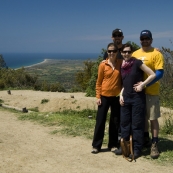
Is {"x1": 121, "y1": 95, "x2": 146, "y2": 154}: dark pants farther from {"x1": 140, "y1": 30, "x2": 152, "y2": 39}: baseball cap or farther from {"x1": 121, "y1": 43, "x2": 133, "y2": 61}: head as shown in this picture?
{"x1": 140, "y1": 30, "x2": 152, "y2": 39}: baseball cap

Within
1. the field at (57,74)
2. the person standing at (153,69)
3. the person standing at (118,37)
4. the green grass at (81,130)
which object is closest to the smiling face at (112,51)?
the person standing at (118,37)

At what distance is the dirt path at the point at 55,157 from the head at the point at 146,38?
6.52 feet

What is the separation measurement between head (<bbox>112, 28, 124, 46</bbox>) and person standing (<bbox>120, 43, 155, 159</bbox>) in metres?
0.28

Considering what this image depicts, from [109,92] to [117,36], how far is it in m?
1.03

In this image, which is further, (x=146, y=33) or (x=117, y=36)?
(x=117, y=36)

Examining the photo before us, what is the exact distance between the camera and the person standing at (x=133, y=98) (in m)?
4.40

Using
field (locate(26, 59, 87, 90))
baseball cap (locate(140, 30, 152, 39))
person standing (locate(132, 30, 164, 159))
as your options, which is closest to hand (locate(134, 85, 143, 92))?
person standing (locate(132, 30, 164, 159))

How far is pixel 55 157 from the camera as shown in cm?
484

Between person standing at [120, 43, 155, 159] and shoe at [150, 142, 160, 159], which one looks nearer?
person standing at [120, 43, 155, 159]

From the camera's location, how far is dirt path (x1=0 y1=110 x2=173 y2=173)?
4.30 metres

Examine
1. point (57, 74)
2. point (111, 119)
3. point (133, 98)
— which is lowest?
point (57, 74)

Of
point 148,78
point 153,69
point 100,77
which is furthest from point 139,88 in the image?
point 100,77

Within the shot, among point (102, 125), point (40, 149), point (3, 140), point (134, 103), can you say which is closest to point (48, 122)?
point (3, 140)

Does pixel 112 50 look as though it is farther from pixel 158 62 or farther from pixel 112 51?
pixel 158 62
